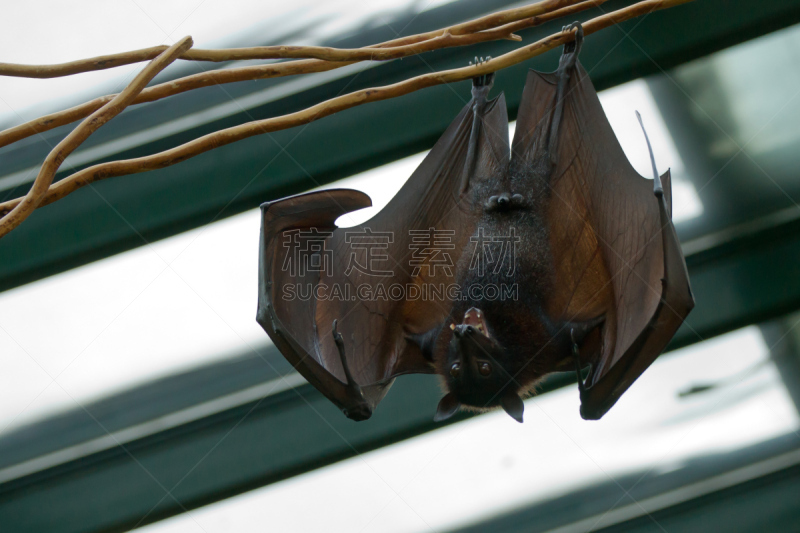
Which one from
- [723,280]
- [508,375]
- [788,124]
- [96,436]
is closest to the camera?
[508,375]

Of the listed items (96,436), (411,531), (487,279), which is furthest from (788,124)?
(96,436)

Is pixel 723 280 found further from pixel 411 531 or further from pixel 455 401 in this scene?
pixel 411 531

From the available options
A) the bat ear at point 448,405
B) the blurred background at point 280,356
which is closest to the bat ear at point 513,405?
the bat ear at point 448,405

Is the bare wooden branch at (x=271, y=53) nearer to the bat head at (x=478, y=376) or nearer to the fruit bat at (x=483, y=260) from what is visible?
the fruit bat at (x=483, y=260)

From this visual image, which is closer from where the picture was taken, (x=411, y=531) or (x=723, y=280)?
(x=723, y=280)

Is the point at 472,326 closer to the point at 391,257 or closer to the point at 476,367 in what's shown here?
the point at 476,367

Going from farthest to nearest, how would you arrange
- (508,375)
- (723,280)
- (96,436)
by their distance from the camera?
(96,436), (723,280), (508,375)
